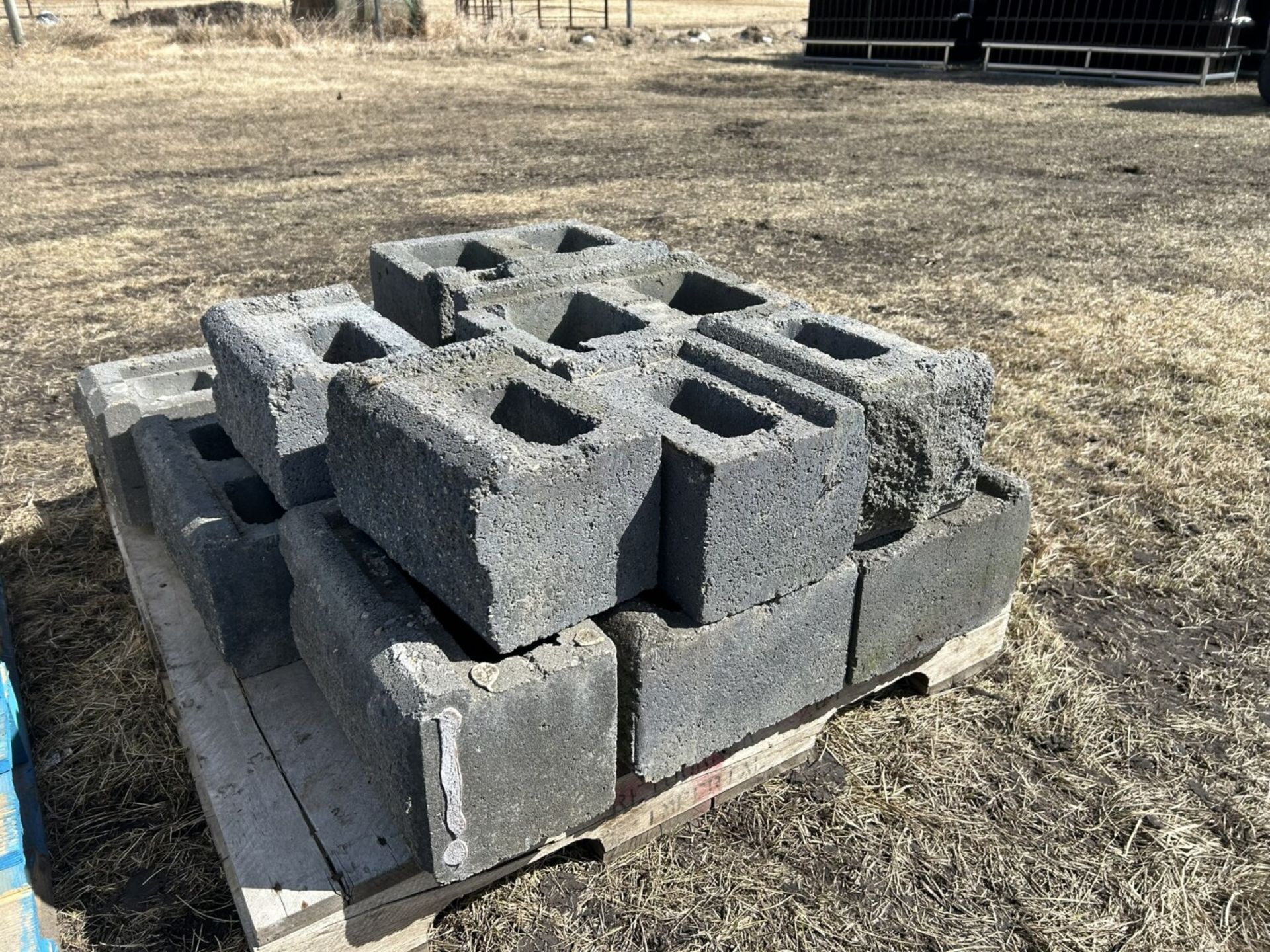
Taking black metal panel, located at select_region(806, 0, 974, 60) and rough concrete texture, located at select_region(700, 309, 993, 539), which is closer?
rough concrete texture, located at select_region(700, 309, 993, 539)

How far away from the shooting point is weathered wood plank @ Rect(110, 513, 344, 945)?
2038 mm

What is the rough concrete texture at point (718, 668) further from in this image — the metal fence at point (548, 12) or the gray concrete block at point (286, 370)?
the metal fence at point (548, 12)

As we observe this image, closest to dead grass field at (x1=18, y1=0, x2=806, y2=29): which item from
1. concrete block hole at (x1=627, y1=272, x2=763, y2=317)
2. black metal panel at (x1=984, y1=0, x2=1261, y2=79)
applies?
black metal panel at (x1=984, y1=0, x2=1261, y2=79)

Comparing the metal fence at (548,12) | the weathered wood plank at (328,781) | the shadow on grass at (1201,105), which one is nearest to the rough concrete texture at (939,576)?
the weathered wood plank at (328,781)

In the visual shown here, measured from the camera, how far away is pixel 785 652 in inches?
94.4

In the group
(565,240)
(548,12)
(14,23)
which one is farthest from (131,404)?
(548,12)

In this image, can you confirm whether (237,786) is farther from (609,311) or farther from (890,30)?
(890,30)

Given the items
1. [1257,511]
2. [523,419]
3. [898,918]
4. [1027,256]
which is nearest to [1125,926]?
[898,918]

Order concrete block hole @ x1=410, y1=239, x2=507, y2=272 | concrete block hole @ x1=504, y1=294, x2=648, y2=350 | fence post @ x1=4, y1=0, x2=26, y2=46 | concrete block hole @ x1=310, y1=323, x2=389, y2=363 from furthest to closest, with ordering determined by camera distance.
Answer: fence post @ x1=4, y1=0, x2=26, y2=46, concrete block hole @ x1=410, y1=239, x2=507, y2=272, concrete block hole @ x1=504, y1=294, x2=648, y2=350, concrete block hole @ x1=310, y1=323, x2=389, y2=363

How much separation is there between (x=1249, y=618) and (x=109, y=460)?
149 inches

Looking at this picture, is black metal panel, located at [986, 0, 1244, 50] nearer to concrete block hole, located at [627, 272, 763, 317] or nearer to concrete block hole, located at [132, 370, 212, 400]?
concrete block hole, located at [627, 272, 763, 317]

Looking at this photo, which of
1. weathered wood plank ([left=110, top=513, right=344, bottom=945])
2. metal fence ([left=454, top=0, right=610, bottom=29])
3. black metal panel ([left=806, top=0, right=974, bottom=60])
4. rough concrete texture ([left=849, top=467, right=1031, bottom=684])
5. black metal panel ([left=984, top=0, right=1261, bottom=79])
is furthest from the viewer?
metal fence ([left=454, top=0, right=610, bottom=29])

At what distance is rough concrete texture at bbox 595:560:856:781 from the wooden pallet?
0.49 ft

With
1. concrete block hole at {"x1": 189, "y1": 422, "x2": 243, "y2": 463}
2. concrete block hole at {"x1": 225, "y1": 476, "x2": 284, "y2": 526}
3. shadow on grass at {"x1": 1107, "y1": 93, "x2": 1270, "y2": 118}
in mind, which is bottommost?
concrete block hole at {"x1": 225, "y1": 476, "x2": 284, "y2": 526}
